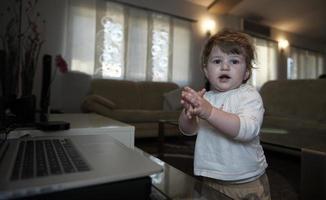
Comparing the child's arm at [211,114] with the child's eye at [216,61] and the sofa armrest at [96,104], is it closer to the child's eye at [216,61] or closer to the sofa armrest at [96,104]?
the child's eye at [216,61]

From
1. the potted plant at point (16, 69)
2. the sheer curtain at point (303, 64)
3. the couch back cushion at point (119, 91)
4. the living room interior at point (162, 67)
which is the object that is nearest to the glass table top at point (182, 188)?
the living room interior at point (162, 67)

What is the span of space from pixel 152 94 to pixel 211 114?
2834 mm

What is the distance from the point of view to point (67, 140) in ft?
2.29

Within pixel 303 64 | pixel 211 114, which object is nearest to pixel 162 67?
pixel 211 114

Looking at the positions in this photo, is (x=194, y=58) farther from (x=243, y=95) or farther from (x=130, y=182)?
(x=130, y=182)

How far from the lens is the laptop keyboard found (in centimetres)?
41

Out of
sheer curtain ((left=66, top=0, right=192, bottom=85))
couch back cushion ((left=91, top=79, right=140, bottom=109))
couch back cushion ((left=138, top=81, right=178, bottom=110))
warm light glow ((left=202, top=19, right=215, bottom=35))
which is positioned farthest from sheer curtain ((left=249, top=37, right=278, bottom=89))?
couch back cushion ((left=91, top=79, right=140, bottom=109))

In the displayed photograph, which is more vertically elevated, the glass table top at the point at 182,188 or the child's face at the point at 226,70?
the child's face at the point at 226,70

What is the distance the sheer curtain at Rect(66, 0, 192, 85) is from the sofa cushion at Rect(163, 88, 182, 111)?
524 mm

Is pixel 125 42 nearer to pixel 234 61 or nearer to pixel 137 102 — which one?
pixel 137 102

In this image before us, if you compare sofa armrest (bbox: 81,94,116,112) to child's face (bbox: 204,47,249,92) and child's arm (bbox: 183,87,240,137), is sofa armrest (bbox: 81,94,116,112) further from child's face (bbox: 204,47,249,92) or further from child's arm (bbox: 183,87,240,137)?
child's arm (bbox: 183,87,240,137)

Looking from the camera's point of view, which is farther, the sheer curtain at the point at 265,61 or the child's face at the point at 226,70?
the sheer curtain at the point at 265,61

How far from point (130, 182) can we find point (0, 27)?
918mm

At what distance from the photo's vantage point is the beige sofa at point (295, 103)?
6.76ft
